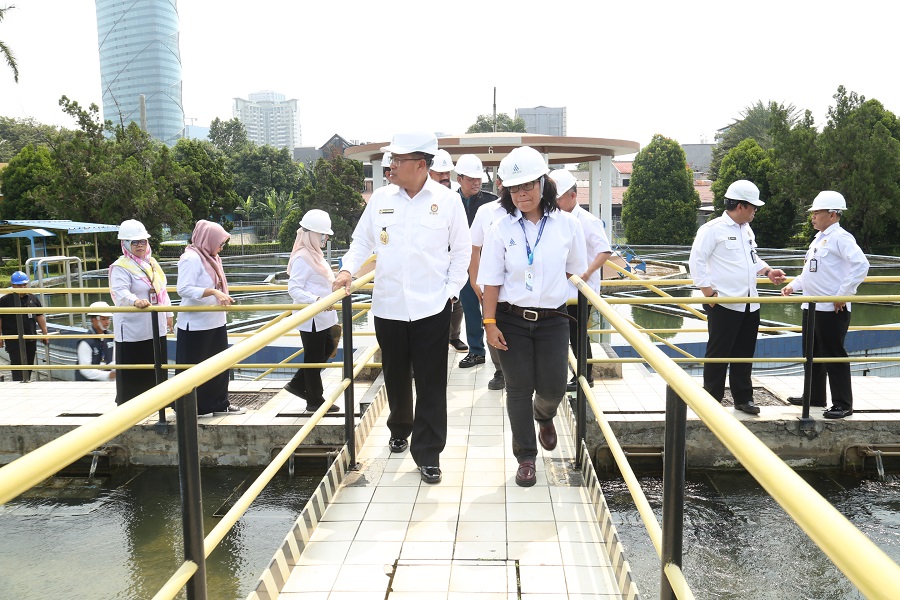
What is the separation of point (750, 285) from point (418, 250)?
10.5 feet

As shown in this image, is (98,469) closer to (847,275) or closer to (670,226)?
(847,275)

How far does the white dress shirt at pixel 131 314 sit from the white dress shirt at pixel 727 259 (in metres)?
4.36

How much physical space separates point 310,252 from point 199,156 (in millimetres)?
31744

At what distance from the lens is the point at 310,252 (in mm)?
5863

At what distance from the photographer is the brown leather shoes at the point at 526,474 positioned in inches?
151

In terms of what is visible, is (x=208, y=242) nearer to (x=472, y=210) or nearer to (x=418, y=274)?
(x=472, y=210)

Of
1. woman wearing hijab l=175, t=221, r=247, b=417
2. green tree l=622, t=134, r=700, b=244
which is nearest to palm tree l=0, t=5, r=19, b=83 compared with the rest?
woman wearing hijab l=175, t=221, r=247, b=417

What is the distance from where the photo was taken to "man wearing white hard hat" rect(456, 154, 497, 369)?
6195 mm

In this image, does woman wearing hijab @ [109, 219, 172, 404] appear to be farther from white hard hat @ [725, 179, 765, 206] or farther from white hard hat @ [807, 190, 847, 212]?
white hard hat @ [807, 190, 847, 212]

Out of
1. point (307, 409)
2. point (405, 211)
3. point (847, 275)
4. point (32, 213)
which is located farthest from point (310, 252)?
point (32, 213)

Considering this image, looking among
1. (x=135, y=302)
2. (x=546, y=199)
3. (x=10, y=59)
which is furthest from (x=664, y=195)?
(x=546, y=199)

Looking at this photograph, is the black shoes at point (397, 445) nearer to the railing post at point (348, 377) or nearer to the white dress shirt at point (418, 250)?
the railing post at point (348, 377)

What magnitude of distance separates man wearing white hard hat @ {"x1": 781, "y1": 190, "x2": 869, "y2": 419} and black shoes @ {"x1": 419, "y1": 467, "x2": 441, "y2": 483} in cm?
337

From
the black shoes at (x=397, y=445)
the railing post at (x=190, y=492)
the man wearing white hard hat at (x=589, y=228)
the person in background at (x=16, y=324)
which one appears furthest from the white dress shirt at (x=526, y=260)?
the person in background at (x=16, y=324)
